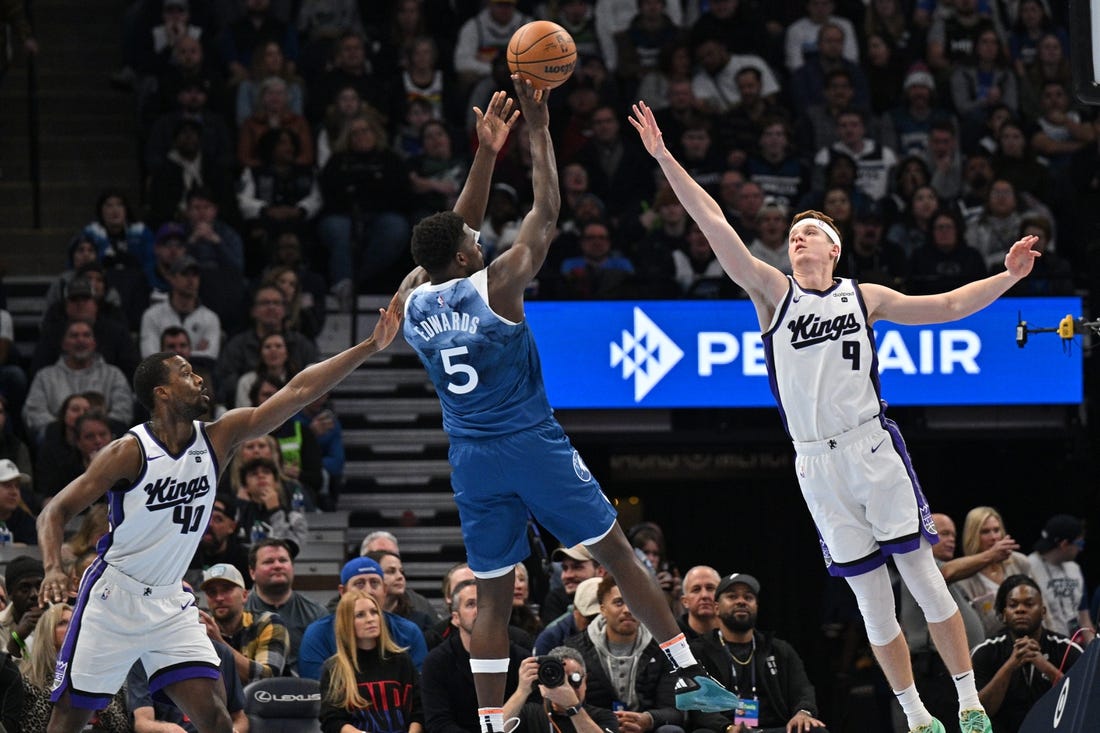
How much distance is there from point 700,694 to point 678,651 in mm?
228

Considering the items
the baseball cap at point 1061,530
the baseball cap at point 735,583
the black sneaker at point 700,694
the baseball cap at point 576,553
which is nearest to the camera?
the black sneaker at point 700,694

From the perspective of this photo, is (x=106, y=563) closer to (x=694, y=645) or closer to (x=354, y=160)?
(x=694, y=645)

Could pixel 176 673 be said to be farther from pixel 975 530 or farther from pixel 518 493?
pixel 975 530

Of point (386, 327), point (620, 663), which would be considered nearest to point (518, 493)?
point (386, 327)

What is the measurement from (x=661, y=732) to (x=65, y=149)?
432 inches

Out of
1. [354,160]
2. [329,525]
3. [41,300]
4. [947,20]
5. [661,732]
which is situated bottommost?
[661,732]

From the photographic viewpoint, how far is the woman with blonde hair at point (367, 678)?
10078 millimetres

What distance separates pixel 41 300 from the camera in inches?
653

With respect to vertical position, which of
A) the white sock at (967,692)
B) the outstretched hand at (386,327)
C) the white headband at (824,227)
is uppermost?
the white headband at (824,227)

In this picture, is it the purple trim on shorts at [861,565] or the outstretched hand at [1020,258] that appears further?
the purple trim on shorts at [861,565]

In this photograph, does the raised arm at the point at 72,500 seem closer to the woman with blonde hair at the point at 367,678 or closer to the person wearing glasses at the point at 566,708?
the woman with blonde hair at the point at 367,678

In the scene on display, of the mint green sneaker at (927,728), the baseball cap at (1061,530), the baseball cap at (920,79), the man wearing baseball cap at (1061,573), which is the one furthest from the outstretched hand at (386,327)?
the baseball cap at (920,79)

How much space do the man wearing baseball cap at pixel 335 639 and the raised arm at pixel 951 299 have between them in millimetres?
3759

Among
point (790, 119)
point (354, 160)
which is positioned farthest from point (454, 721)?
point (790, 119)
